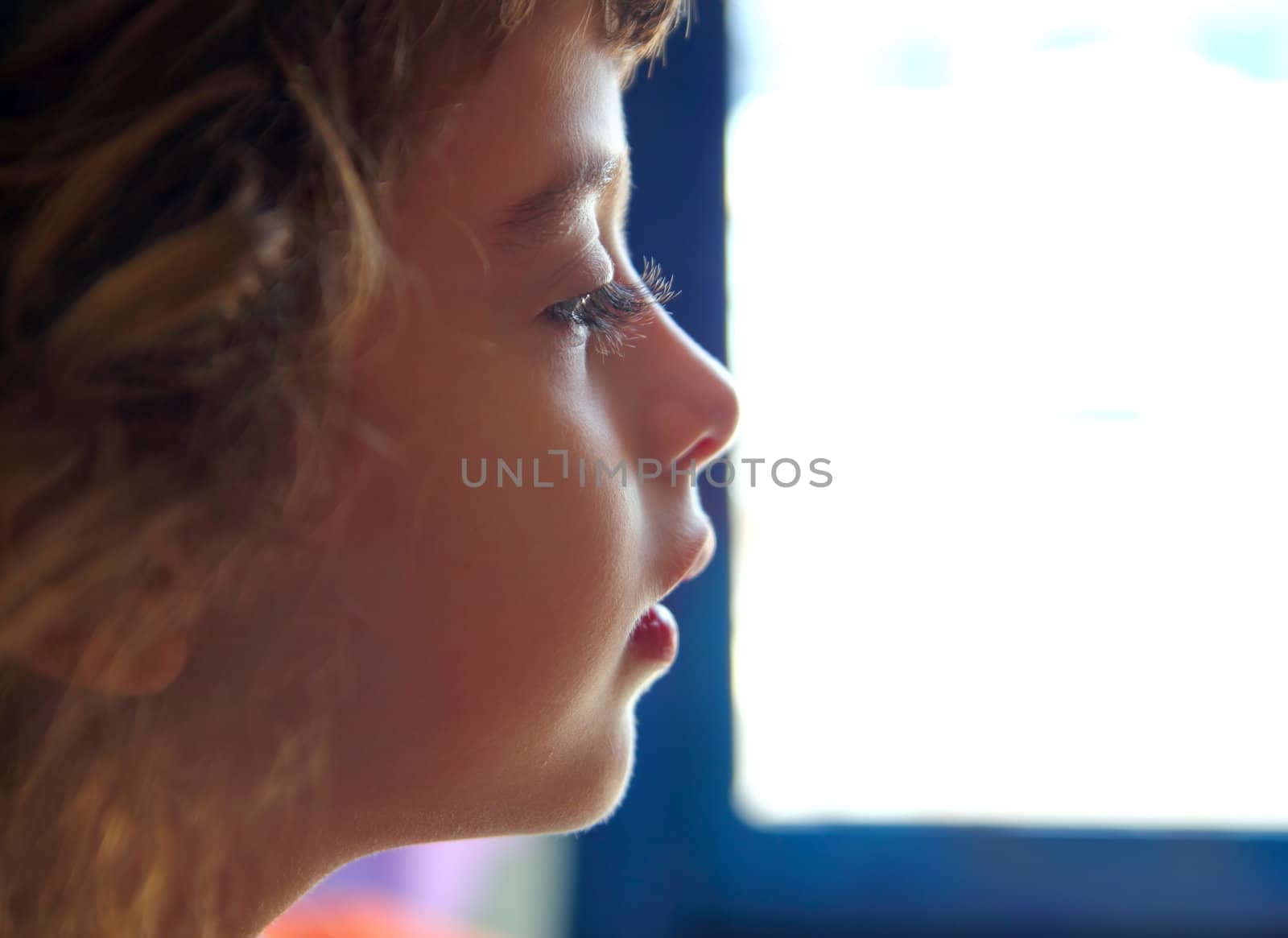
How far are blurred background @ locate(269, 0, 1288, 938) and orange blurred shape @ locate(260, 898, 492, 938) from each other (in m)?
0.07

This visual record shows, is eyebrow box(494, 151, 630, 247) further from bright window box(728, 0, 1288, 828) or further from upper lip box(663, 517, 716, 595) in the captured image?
bright window box(728, 0, 1288, 828)

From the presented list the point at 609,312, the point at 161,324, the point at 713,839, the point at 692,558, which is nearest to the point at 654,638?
the point at 692,558

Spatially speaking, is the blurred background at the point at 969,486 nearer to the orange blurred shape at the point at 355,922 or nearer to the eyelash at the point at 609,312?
the orange blurred shape at the point at 355,922

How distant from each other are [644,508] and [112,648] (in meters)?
0.21

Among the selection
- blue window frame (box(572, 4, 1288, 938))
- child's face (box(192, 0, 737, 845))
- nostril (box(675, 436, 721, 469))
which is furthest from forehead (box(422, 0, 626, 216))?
blue window frame (box(572, 4, 1288, 938))

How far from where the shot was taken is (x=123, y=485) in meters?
0.38

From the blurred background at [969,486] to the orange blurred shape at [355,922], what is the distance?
74 mm

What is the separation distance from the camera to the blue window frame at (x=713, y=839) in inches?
32.8

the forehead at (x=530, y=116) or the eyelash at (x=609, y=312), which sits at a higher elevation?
the forehead at (x=530, y=116)

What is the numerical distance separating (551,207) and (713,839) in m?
0.60

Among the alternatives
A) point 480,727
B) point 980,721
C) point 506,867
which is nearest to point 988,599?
point 980,721

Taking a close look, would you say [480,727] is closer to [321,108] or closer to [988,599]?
[321,108]

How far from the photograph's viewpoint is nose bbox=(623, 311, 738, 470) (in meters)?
0.48

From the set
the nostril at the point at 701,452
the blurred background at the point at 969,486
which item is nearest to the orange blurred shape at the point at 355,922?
the blurred background at the point at 969,486
